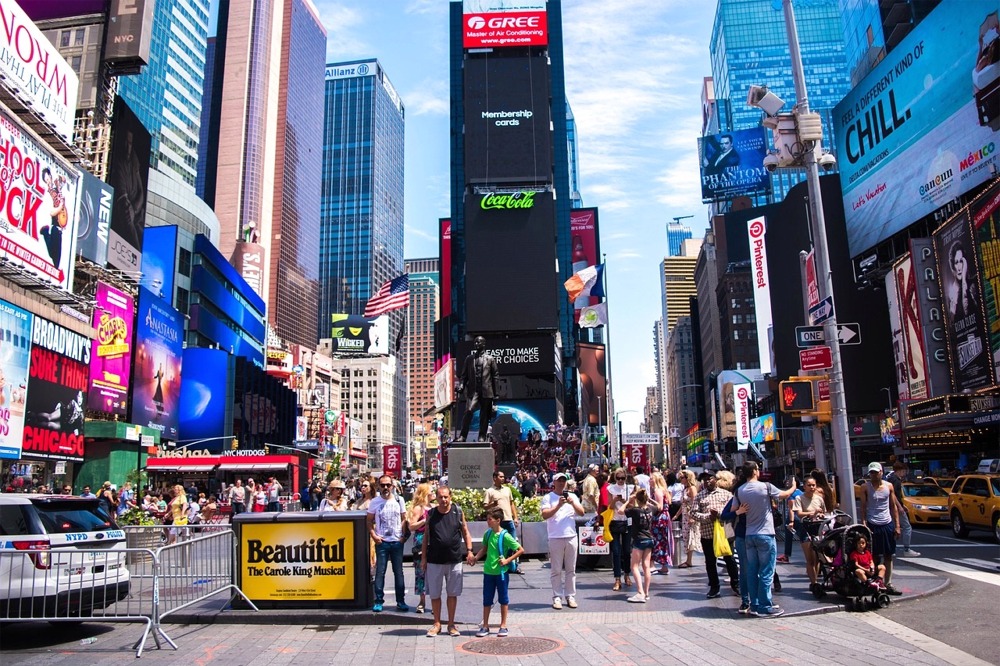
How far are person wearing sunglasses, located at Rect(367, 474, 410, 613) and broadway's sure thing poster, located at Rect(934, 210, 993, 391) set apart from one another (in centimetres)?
3880

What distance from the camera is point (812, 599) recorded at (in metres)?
10.6

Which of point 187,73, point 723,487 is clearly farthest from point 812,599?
point 187,73

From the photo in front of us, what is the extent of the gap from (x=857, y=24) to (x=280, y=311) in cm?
15097

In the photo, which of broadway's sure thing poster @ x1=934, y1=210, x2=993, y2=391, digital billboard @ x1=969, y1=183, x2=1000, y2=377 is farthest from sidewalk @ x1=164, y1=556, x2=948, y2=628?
broadway's sure thing poster @ x1=934, y1=210, x2=993, y2=391

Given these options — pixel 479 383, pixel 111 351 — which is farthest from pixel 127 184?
pixel 479 383

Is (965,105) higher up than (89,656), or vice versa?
(965,105)

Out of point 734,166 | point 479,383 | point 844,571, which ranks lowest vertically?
point 844,571

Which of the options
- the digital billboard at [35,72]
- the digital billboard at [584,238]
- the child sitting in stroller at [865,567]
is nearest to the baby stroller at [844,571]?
the child sitting in stroller at [865,567]

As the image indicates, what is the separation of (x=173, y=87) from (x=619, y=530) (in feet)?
406

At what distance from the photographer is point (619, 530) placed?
1248 cm

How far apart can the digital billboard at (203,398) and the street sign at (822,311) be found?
7078 cm

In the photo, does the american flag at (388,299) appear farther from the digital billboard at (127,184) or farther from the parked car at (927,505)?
the parked car at (927,505)

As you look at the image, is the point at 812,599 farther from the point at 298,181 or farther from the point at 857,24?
the point at 298,181

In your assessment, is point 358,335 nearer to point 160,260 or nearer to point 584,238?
point 584,238
